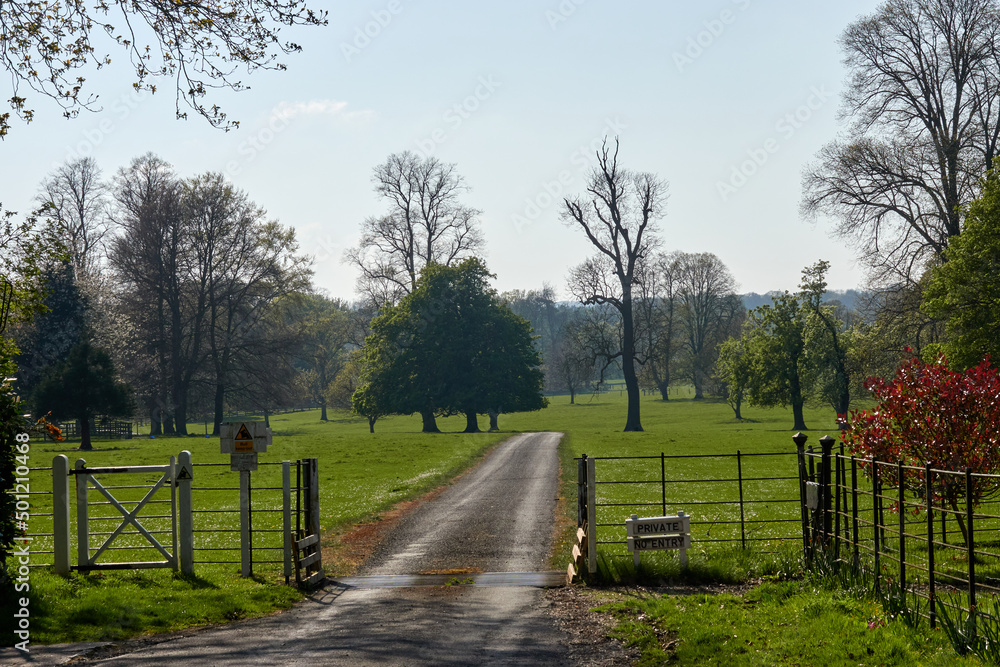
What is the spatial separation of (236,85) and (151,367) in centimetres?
5024

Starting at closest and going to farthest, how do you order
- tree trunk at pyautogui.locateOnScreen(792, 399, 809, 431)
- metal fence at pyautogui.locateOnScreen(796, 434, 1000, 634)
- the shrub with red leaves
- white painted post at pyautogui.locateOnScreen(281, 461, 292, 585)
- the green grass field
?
metal fence at pyautogui.locateOnScreen(796, 434, 1000, 634), the green grass field, white painted post at pyautogui.locateOnScreen(281, 461, 292, 585), the shrub with red leaves, tree trunk at pyautogui.locateOnScreen(792, 399, 809, 431)

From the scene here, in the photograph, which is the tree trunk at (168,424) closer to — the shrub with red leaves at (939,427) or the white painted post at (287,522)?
the white painted post at (287,522)

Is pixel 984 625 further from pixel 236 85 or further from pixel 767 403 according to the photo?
pixel 767 403

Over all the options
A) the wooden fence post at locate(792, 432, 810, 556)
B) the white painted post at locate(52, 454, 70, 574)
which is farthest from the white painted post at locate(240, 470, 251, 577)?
the wooden fence post at locate(792, 432, 810, 556)

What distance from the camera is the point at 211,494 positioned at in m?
24.6

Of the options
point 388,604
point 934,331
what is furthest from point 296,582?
point 934,331

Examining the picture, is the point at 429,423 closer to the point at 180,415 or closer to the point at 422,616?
the point at 180,415

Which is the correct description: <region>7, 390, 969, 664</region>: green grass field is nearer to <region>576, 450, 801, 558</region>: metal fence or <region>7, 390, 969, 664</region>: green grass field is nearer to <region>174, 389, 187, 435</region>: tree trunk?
<region>576, 450, 801, 558</region>: metal fence

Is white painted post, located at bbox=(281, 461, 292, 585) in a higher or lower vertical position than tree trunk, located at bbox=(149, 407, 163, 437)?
higher

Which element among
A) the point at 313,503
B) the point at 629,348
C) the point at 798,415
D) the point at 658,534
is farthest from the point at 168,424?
the point at 658,534

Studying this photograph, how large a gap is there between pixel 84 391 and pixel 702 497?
3733 centimetres

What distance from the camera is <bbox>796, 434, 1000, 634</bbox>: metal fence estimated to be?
7836mm

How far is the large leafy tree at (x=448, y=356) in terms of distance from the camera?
188ft

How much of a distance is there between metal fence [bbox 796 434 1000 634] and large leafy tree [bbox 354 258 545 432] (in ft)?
136
